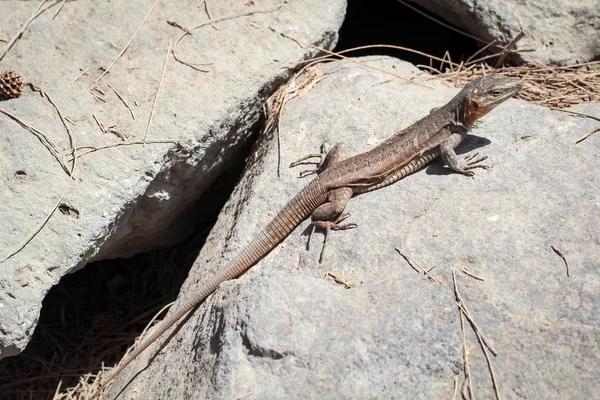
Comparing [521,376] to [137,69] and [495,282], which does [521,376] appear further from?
[137,69]

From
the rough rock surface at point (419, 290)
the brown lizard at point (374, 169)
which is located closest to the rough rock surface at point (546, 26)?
the rough rock surface at point (419, 290)

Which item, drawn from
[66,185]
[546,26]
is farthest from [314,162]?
[546,26]

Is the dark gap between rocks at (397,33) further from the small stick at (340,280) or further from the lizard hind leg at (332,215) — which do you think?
the small stick at (340,280)

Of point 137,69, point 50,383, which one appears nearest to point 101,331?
point 50,383

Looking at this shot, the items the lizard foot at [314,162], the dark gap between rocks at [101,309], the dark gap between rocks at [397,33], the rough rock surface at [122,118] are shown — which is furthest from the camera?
the dark gap between rocks at [397,33]

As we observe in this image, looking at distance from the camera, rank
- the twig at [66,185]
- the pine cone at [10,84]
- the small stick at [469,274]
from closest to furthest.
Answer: the small stick at [469,274], the twig at [66,185], the pine cone at [10,84]
